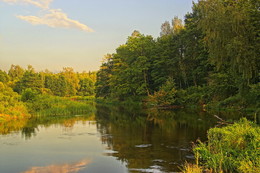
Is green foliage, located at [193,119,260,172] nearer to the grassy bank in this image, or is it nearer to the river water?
the grassy bank

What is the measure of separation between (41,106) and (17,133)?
1289 cm

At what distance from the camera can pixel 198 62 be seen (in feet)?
151

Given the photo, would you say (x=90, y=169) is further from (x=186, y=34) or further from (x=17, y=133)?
(x=186, y=34)

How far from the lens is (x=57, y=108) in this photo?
31922 millimetres

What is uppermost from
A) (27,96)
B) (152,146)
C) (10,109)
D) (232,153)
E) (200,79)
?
(200,79)

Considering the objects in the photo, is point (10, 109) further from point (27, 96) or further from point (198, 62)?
point (198, 62)

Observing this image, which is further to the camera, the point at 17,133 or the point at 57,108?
the point at 57,108

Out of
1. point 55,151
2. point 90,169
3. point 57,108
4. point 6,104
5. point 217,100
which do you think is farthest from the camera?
point 217,100

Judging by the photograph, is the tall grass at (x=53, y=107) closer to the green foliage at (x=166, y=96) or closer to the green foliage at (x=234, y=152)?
the green foliage at (x=166, y=96)

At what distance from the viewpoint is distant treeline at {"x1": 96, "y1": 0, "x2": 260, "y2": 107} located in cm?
2100

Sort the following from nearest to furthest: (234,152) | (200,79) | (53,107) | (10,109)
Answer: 1. (234,152)
2. (10,109)
3. (53,107)
4. (200,79)

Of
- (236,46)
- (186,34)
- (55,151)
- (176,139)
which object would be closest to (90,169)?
(55,151)

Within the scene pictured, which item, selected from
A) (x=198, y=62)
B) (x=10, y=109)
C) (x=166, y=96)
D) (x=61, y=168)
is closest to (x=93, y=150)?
(x=61, y=168)

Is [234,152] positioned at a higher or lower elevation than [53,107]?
lower
